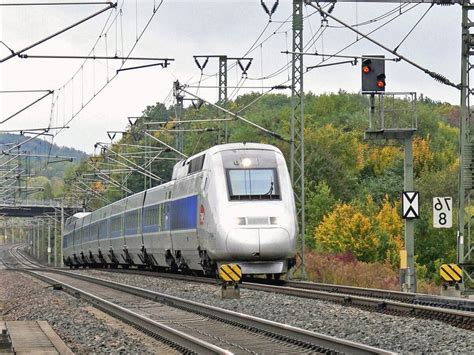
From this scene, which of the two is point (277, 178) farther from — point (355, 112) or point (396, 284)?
point (355, 112)

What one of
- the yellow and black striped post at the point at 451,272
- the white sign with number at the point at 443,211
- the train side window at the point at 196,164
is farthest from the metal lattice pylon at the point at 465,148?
the train side window at the point at 196,164

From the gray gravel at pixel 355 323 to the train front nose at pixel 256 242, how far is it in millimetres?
2979

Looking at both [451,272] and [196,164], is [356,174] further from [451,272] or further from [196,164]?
[451,272]

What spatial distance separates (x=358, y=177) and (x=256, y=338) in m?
82.2

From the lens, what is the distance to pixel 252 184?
2852cm

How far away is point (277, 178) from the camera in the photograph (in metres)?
28.7

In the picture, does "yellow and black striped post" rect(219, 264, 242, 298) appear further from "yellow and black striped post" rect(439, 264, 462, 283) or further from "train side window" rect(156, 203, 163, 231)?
"train side window" rect(156, 203, 163, 231)

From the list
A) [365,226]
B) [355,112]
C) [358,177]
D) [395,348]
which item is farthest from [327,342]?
[355,112]

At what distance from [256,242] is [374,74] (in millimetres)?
5531

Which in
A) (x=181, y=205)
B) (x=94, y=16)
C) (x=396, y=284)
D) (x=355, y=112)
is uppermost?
(x=355, y=112)

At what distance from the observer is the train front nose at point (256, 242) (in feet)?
89.2

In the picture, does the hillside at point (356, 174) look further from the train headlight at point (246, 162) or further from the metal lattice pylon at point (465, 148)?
the train headlight at point (246, 162)

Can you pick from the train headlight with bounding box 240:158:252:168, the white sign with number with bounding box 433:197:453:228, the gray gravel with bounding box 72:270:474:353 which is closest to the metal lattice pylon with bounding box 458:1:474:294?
the white sign with number with bounding box 433:197:453:228

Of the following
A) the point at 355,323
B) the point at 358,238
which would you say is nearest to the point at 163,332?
the point at 355,323
